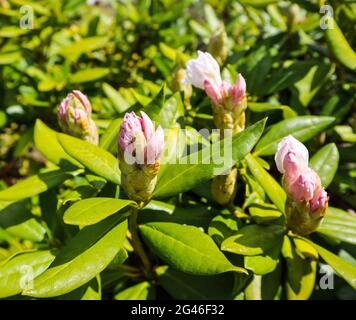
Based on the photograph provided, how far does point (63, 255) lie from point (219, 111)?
0.60 meters

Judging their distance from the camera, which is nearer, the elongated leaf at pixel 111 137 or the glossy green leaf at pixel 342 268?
the glossy green leaf at pixel 342 268

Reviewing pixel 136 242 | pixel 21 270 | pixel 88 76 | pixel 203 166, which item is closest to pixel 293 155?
pixel 203 166

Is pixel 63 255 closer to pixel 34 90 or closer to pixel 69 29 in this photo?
pixel 34 90

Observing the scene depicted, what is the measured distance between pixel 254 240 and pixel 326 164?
40 cm

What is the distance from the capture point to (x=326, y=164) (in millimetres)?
1405

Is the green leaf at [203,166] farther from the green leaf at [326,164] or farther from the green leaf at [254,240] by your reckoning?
the green leaf at [326,164]

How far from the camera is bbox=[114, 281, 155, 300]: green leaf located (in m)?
1.39

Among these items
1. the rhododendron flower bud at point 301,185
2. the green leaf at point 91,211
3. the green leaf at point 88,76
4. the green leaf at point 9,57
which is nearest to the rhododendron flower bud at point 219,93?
the rhododendron flower bud at point 301,185

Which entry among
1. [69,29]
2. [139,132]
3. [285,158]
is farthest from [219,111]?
[69,29]

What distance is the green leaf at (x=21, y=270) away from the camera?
107 cm

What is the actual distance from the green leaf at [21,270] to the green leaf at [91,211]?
0.18 metres

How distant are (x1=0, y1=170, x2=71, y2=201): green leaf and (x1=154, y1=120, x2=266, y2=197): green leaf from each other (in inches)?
13.4

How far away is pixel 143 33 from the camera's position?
2.57 m
